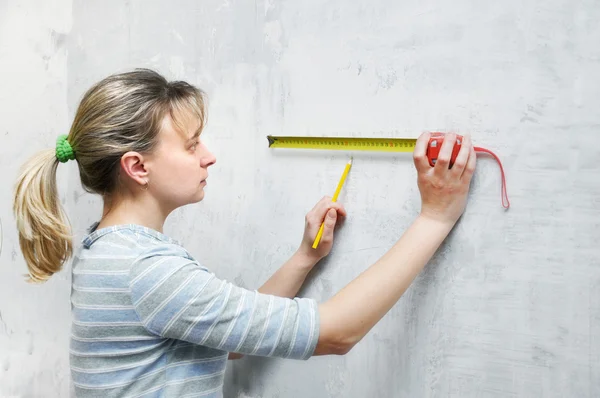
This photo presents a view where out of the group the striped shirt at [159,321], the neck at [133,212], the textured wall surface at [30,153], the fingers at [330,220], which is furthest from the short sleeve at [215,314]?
the textured wall surface at [30,153]

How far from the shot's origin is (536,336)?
89 cm

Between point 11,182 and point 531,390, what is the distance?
1335mm

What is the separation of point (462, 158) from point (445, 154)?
0.03m

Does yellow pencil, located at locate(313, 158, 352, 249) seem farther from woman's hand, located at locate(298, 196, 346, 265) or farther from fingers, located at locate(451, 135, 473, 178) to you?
fingers, located at locate(451, 135, 473, 178)

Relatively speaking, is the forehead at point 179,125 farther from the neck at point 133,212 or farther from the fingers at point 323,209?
the fingers at point 323,209

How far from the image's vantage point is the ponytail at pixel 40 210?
0.99m

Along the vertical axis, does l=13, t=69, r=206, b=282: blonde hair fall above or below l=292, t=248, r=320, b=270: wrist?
above

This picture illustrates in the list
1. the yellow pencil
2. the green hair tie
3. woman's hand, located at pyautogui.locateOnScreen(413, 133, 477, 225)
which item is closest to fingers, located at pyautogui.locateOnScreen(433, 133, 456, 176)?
woman's hand, located at pyautogui.locateOnScreen(413, 133, 477, 225)

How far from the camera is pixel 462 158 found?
0.89m

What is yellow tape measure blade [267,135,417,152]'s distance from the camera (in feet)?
3.27

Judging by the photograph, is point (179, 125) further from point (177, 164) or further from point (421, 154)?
point (421, 154)

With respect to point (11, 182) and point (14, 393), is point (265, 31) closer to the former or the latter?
point (11, 182)

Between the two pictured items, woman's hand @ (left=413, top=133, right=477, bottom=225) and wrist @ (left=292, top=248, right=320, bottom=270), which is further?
wrist @ (left=292, top=248, right=320, bottom=270)

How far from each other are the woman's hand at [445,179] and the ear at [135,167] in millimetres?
428
